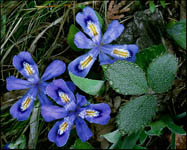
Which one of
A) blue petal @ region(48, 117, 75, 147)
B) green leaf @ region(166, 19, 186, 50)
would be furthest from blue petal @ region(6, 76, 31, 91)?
green leaf @ region(166, 19, 186, 50)

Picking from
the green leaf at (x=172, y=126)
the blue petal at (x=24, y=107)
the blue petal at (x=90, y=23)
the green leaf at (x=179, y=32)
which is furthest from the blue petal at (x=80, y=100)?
the green leaf at (x=179, y=32)

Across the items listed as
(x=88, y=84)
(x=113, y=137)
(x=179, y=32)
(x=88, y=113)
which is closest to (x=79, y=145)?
(x=113, y=137)

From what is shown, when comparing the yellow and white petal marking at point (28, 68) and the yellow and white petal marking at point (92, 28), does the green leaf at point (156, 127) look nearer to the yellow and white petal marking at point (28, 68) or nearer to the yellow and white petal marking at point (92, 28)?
the yellow and white petal marking at point (92, 28)

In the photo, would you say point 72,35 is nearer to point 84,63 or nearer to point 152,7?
point 84,63

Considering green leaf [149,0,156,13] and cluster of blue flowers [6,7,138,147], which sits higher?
green leaf [149,0,156,13]

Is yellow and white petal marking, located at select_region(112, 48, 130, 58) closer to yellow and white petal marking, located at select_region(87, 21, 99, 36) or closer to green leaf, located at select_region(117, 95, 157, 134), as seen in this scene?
yellow and white petal marking, located at select_region(87, 21, 99, 36)

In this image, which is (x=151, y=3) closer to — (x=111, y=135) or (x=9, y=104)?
(x=111, y=135)
